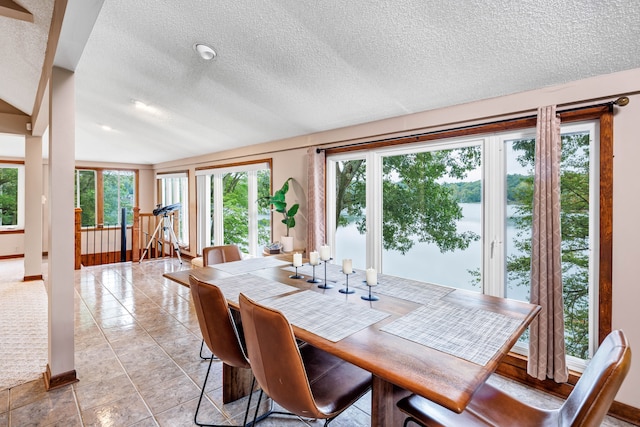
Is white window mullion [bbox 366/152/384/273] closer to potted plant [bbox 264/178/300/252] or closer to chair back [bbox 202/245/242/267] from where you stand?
potted plant [bbox 264/178/300/252]

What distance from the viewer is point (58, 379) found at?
2.29 m

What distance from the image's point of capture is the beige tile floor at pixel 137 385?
1.96m

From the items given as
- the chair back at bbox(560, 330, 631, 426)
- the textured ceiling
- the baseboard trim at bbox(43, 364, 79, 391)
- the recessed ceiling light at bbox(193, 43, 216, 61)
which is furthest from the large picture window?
the chair back at bbox(560, 330, 631, 426)

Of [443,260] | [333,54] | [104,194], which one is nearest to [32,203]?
[104,194]

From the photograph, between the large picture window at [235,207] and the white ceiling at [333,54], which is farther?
the large picture window at [235,207]

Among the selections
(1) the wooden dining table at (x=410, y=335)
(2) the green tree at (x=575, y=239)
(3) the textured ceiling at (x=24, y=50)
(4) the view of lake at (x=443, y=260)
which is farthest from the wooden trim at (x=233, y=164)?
(2) the green tree at (x=575, y=239)

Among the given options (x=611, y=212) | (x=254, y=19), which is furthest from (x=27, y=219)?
(x=611, y=212)

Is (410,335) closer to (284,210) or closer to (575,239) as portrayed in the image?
(575,239)

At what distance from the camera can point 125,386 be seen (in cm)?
229

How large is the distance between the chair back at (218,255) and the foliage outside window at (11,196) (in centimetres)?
674

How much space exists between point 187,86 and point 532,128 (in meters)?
3.15

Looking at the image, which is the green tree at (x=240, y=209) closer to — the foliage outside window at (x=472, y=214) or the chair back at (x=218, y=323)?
the foliage outside window at (x=472, y=214)

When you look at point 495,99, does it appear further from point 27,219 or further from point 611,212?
point 27,219

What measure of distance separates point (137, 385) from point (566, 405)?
8.36ft
